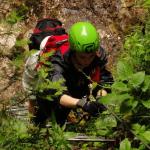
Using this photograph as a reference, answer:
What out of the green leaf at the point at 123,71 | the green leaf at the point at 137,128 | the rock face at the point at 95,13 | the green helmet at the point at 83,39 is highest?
the green leaf at the point at 123,71

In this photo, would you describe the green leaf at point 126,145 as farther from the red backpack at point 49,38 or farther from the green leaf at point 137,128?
the red backpack at point 49,38

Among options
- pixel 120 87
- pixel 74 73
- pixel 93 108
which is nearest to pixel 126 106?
pixel 120 87

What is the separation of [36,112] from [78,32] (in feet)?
2.87

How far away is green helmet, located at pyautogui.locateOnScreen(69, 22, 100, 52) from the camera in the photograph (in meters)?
4.46

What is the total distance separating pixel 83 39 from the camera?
4.54 metres

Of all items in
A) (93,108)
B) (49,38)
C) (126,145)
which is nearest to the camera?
(126,145)

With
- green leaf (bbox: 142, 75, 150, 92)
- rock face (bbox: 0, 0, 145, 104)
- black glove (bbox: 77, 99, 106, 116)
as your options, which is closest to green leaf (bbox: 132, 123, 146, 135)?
green leaf (bbox: 142, 75, 150, 92)

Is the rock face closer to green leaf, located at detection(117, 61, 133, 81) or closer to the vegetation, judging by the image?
the vegetation

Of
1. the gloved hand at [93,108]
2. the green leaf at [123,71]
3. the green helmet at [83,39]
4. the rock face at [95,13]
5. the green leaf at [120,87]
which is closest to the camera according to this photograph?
the green leaf at [120,87]

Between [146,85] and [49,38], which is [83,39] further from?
[146,85]

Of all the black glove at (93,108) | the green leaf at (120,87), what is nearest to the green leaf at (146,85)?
the green leaf at (120,87)

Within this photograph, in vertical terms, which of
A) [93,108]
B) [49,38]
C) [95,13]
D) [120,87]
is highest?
[120,87]

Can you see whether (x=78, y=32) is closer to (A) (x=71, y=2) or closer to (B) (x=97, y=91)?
(B) (x=97, y=91)

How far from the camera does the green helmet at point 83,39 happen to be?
446 cm
